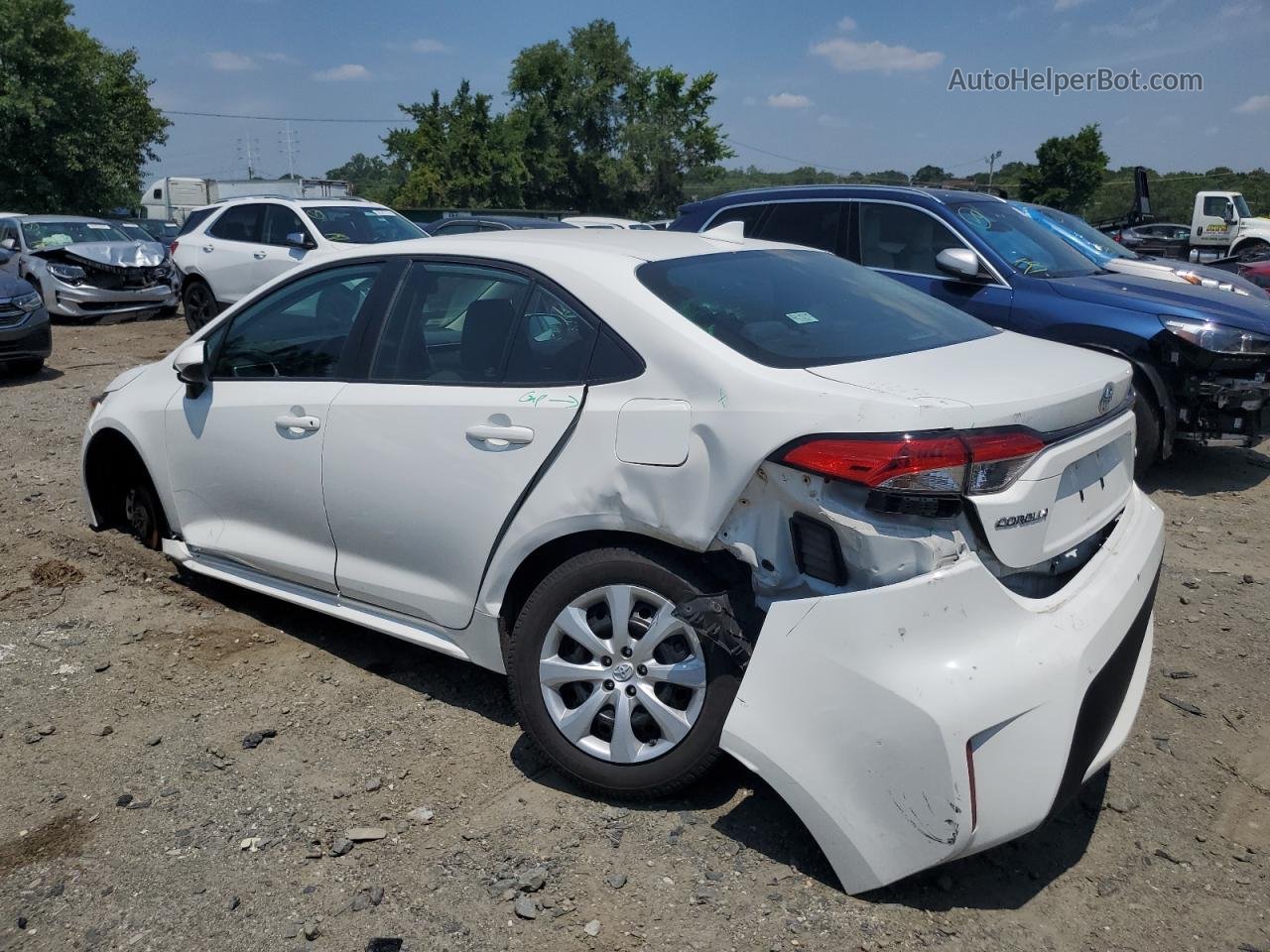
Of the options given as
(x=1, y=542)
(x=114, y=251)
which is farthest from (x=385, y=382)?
(x=114, y=251)

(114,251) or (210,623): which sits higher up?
(114,251)

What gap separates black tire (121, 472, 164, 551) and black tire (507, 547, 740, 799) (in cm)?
244

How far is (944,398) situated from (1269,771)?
5.95 feet

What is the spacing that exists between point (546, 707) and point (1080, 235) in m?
7.03

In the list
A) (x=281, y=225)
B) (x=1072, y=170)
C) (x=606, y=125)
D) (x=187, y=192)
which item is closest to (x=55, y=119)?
(x=187, y=192)

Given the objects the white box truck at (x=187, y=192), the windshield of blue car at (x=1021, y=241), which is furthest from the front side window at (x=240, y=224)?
the white box truck at (x=187, y=192)

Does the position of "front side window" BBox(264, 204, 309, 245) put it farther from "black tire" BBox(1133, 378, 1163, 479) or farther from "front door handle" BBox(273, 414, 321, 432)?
"black tire" BBox(1133, 378, 1163, 479)

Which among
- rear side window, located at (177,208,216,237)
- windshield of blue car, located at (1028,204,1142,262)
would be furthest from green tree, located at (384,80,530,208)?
windshield of blue car, located at (1028,204,1142,262)

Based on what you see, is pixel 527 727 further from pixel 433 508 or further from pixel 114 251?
pixel 114 251

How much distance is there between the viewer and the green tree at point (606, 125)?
54906mm

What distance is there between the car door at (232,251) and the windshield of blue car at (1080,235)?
29.1ft

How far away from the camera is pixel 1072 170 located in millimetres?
47688

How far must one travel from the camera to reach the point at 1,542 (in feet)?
17.9

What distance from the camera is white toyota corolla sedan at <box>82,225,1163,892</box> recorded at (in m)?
2.47
